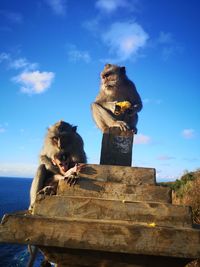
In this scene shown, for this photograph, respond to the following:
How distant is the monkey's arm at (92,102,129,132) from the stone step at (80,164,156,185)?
2.94 feet

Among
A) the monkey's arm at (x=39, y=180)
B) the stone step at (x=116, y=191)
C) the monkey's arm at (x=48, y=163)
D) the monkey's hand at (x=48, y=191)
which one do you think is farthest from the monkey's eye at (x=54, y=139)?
the stone step at (x=116, y=191)

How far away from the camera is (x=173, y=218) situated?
321 centimetres

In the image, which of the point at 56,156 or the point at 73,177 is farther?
the point at 56,156

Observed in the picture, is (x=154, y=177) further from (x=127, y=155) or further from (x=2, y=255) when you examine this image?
(x=2, y=255)

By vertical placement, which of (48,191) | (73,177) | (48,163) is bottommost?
(48,191)

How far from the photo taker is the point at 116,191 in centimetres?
368

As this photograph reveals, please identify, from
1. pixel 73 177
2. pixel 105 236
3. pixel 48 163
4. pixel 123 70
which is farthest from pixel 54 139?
pixel 105 236

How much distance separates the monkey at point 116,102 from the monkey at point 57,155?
70 centimetres

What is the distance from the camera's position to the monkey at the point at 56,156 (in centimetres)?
→ 526

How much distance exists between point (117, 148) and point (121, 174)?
788mm

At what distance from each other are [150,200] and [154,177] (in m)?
0.39

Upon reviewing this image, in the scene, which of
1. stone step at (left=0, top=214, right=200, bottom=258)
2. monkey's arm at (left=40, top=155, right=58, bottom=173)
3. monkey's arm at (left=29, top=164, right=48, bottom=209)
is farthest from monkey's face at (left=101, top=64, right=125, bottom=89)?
stone step at (left=0, top=214, right=200, bottom=258)

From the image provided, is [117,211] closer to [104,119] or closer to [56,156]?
[104,119]

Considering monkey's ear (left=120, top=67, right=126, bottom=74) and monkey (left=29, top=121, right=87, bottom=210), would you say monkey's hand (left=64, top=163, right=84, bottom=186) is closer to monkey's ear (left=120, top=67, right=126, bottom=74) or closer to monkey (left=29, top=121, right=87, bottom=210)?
monkey (left=29, top=121, right=87, bottom=210)
